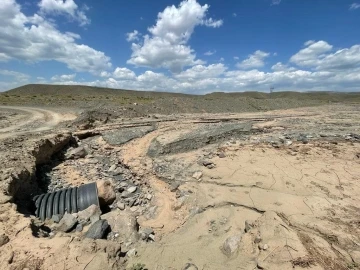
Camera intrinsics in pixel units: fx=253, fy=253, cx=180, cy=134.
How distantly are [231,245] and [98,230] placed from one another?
95.5 inches

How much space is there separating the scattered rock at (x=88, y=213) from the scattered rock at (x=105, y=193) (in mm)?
623

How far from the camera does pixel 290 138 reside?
30.7ft

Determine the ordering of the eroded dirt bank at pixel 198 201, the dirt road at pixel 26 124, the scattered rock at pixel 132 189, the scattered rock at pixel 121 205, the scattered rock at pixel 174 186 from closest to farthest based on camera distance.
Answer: the eroded dirt bank at pixel 198 201 < the scattered rock at pixel 121 205 < the scattered rock at pixel 174 186 < the scattered rock at pixel 132 189 < the dirt road at pixel 26 124

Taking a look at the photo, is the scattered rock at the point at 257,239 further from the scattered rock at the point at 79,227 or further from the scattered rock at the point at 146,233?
the scattered rock at the point at 79,227

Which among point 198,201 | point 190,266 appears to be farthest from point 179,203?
point 190,266

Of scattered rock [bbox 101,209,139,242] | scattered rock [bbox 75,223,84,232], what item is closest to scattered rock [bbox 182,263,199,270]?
scattered rock [bbox 101,209,139,242]

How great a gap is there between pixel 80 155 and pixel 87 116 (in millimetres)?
6778

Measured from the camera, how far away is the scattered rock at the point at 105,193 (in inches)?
241

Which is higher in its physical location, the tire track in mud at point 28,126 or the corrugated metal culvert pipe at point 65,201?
the tire track in mud at point 28,126

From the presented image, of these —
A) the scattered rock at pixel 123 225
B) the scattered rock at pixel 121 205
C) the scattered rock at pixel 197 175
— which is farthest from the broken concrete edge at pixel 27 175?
the scattered rock at pixel 197 175

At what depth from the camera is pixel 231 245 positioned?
4.29 meters

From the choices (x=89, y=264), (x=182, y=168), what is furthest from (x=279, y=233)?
(x=182, y=168)

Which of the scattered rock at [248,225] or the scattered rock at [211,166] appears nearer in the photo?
the scattered rock at [248,225]

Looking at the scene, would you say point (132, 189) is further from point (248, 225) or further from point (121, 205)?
point (248, 225)
